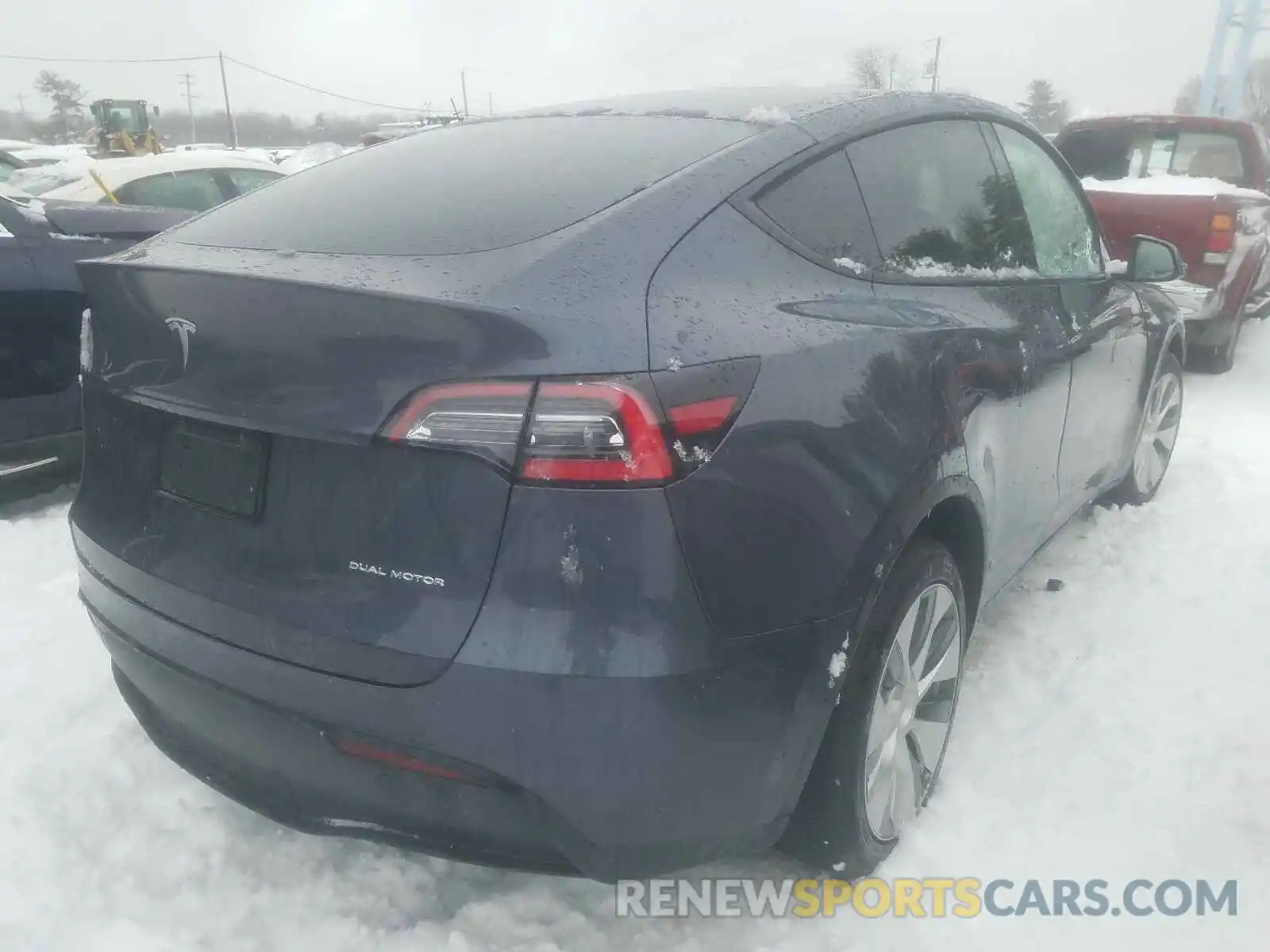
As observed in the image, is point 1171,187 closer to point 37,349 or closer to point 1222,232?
point 1222,232

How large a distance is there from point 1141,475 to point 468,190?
131 inches

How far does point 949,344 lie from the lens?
6.95 feet

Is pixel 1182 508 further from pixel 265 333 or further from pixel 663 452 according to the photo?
pixel 265 333

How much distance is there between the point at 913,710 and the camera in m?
2.17

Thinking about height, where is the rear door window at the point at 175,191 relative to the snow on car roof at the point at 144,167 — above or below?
below

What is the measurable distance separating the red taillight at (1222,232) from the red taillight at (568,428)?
615 centimetres

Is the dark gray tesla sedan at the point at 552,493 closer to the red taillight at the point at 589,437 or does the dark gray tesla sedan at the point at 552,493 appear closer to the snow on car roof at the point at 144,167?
the red taillight at the point at 589,437

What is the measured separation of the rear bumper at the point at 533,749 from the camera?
4.85 ft

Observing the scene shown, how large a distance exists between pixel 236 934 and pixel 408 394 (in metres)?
1.21

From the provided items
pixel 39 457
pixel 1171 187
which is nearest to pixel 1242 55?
pixel 1171 187

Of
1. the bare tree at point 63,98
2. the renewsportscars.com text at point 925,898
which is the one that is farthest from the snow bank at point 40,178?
the bare tree at point 63,98

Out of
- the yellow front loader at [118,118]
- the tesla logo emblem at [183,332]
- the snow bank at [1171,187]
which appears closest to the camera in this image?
the tesla logo emblem at [183,332]

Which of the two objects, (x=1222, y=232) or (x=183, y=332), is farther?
(x=1222, y=232)

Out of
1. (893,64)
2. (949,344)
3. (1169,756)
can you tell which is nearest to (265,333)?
(949,344)
